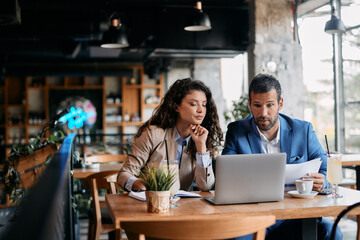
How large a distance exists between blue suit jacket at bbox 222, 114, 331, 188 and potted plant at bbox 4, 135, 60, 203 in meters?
1.98

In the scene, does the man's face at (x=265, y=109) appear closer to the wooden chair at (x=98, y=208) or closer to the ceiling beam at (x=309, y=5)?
the wooden chair at (x=98, y=208)

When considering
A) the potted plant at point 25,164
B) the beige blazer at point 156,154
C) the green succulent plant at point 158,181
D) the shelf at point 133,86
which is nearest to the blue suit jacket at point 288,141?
the beige blazer at point 156,154

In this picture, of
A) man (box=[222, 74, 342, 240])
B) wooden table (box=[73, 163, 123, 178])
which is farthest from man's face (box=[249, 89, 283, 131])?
wooden table (box=[73, 163, 123, 178])

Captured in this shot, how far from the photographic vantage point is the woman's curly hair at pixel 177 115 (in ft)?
8.39

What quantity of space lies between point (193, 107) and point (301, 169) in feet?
2.34

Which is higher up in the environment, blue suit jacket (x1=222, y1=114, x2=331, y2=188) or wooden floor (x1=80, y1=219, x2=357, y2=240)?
blue suit jacket (x1=222, y1=114, x2=331, y2=188)

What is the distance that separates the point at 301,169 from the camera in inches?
83.7

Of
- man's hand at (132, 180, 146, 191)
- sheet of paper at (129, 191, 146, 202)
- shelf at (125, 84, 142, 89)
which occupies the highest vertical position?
shelf at (125, 84, 142, 89)

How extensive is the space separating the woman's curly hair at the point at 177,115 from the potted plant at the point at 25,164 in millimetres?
1617

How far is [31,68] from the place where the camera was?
33.8ft

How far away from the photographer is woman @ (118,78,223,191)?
2.36m

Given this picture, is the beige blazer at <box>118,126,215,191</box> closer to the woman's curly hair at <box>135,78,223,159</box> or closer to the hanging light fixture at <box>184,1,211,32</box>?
the woman's curly hair at <box>135,78,223,159</box>

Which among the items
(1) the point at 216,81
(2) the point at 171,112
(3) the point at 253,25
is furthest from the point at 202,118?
(1) the point at 216,81

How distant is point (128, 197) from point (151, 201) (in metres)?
0.40
